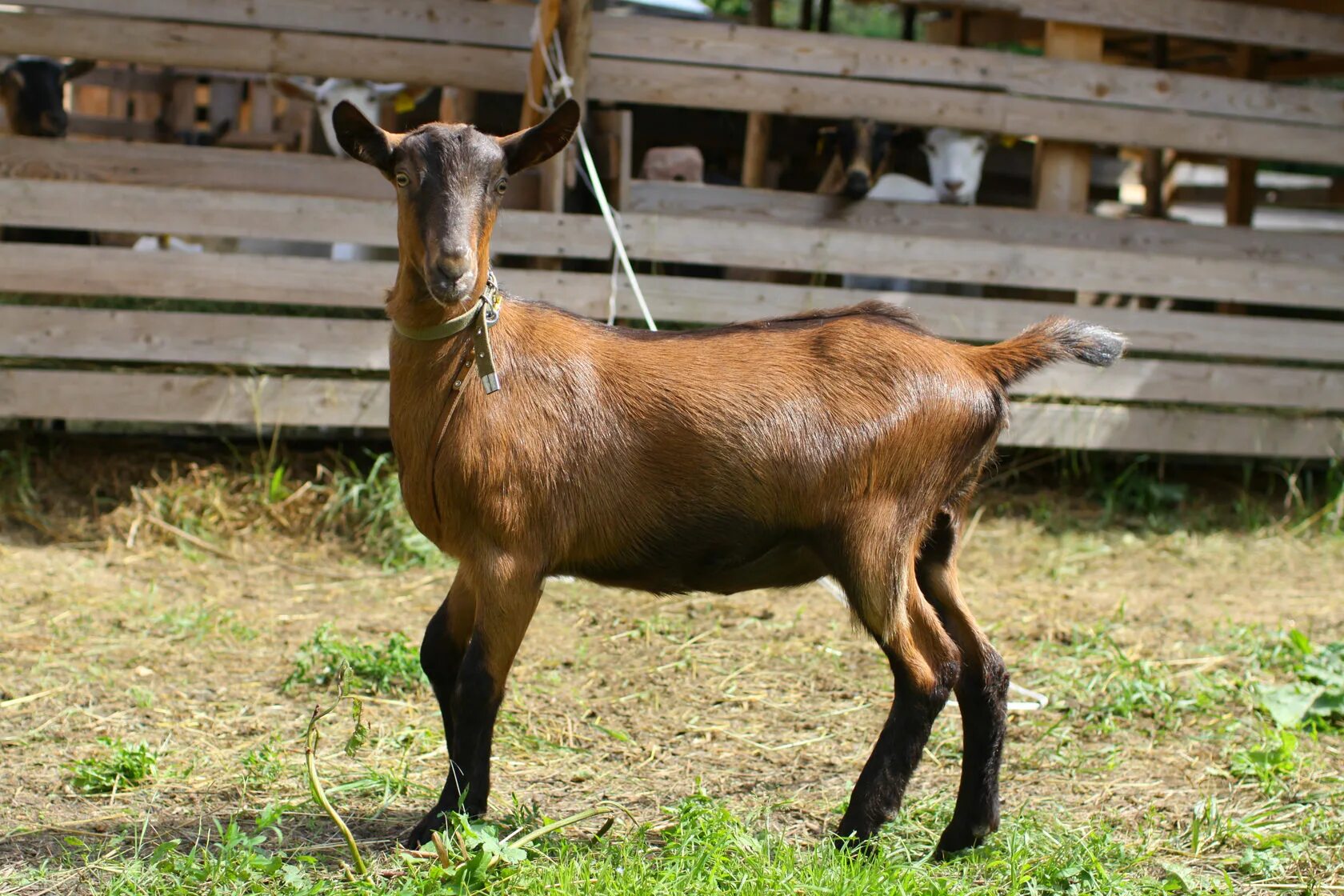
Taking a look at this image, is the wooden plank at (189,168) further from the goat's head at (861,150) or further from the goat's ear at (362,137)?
the goat's ear at (362,137)

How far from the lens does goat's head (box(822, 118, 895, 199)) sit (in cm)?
793

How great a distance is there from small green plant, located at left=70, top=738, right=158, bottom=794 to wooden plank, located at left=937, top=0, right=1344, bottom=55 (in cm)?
578

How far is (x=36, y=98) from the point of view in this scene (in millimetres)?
8570

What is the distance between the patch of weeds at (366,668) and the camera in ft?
15.5

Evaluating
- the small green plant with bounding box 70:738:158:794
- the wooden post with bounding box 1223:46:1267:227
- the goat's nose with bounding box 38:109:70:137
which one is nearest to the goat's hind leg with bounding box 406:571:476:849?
the small green plant with bounding box 70:738:158:794

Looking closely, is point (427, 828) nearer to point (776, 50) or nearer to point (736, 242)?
point (736, 242)

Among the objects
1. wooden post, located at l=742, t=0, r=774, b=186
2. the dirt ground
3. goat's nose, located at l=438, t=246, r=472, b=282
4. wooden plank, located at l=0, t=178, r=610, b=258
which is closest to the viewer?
goat's nose, located at l=438, t=246, r=472, b=282

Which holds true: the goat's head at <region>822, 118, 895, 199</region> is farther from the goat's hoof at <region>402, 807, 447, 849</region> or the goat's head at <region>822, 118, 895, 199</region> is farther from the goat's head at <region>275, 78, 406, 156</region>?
the goat's hoof at <region>402, 807, 447, 849</region>

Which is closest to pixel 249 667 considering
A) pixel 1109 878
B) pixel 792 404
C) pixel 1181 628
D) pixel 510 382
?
pixel 510 382

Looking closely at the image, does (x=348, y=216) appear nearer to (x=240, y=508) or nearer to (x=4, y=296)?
(x=240, y=508)

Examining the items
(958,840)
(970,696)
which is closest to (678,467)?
(970,696)

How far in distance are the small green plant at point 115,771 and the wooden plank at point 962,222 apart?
166 inches

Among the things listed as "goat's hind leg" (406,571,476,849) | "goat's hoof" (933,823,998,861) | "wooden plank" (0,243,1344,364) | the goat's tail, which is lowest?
"goat's hoof" (933,823,998,861)

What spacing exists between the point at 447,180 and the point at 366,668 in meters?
2.23
